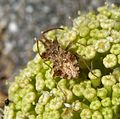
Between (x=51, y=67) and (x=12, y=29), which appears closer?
(x=51, y=67)

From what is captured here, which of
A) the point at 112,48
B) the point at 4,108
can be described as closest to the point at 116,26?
the point at 112,48

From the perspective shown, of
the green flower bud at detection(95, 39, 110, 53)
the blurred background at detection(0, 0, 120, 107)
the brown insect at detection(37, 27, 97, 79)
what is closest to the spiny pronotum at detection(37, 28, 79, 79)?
the brown insect at detection(37, 27, 97, 79)

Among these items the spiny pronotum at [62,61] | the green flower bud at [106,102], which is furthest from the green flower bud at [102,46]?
the green flower bud at [106,102]

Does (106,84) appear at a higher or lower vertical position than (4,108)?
lower

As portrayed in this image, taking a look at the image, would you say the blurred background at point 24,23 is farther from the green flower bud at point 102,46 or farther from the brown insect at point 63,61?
the green flower bud at point 102,46

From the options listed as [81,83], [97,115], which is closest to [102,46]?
[81,83]

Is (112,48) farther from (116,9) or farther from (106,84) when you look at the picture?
(116,9)

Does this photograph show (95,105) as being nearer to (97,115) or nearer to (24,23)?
(97,115)
